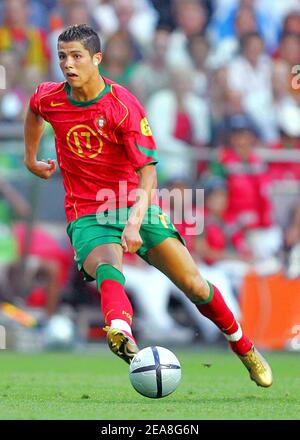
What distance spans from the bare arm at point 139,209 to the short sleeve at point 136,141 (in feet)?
0.19

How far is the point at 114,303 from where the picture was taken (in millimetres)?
6883

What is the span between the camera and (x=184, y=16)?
55.1 feet

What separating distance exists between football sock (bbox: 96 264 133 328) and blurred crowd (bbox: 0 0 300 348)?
20.6ft

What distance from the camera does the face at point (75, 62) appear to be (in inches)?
279

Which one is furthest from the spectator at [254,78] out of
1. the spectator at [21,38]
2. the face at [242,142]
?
the spectator at [21,38]

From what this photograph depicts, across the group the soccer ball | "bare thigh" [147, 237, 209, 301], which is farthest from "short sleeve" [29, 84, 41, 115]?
the soccer ball

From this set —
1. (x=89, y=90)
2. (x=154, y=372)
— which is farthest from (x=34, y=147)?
(x=154, y=372)

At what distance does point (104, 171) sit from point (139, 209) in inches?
22.3

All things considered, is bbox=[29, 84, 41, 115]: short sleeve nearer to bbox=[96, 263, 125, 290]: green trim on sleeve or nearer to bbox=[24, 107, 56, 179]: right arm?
bbox=[24, 107, 56, 179]: right arm

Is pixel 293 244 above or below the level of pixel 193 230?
below

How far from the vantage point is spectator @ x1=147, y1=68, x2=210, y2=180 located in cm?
Result: 1525

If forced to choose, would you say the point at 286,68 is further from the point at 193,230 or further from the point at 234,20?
the point at 193,230

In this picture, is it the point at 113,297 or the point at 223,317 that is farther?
the point at 223,317
